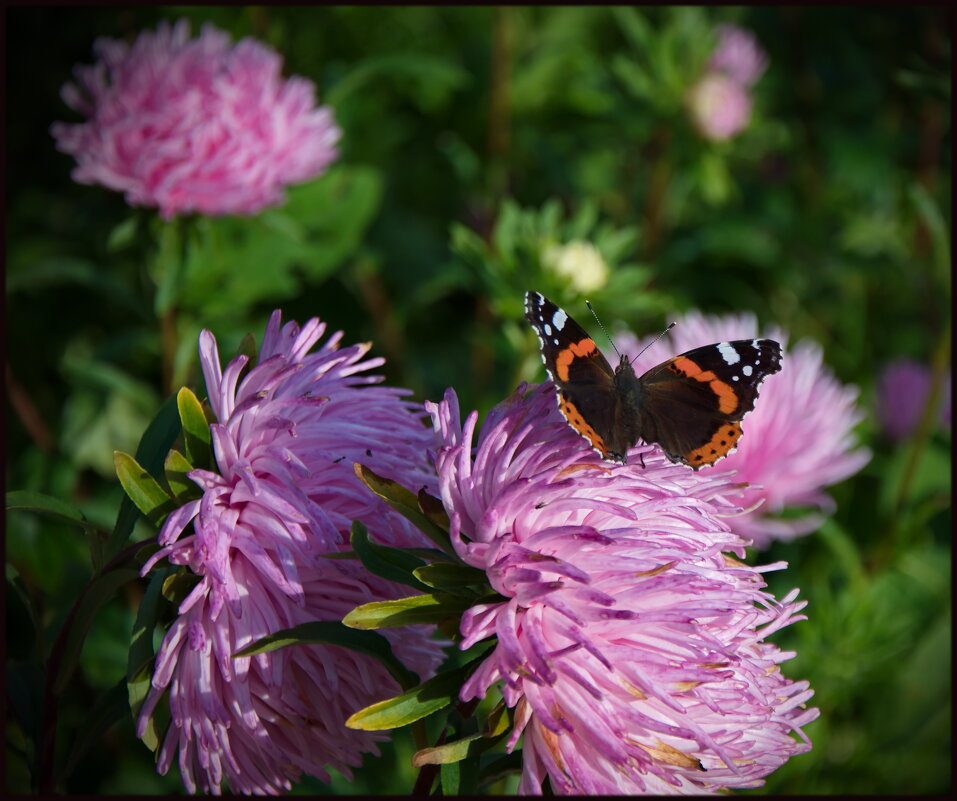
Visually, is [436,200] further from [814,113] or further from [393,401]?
[393,401]

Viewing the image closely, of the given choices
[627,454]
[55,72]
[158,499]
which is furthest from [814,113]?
[158,499]

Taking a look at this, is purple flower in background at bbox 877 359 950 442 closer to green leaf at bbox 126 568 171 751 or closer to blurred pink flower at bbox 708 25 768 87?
blurred pink flower at bbox 708 25 768 87

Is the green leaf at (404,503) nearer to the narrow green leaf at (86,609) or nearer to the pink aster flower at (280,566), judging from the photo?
the pink aster flower at (280,566)

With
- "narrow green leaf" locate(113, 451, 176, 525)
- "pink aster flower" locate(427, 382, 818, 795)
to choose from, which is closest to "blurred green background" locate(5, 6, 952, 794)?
"narrow green leaf" locate(113, 451, 176, 525)

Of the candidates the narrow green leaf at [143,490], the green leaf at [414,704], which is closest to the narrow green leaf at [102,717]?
the narrow green leaf at [143,490]

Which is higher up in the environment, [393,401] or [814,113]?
[814,113]

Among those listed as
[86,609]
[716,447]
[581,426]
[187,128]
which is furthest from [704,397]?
[187,128]
